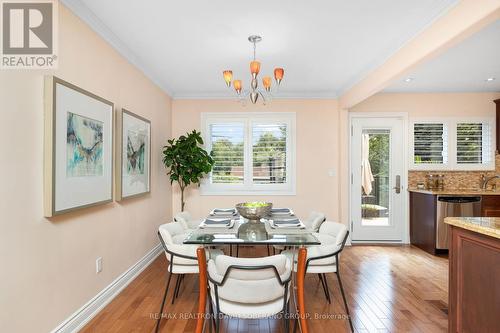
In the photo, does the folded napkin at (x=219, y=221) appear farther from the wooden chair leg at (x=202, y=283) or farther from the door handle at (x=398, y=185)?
the door handle at (x=398, y=185)

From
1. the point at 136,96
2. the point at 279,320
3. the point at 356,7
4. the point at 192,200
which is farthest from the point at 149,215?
the point at 356,7

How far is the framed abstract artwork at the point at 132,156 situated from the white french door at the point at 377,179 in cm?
333

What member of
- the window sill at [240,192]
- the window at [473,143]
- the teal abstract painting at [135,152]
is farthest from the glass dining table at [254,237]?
the window at [473,143]

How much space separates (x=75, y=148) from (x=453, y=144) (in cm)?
545

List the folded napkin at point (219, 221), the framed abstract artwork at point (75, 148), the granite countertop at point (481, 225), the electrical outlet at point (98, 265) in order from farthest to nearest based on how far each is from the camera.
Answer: the folded napkin at point (219, 221), the electrical outlet at point (98, 265), the framed abstract artwork at point (75, 148), the granite countertop at point (481, 225)

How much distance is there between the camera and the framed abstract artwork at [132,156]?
9.95 ft

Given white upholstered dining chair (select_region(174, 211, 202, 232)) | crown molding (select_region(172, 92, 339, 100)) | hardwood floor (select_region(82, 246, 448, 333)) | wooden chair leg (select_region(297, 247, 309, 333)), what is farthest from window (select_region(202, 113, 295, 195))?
wooden chair leg (select_region(297, 247, 309, 333))

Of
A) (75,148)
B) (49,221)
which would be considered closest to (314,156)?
(75,148)

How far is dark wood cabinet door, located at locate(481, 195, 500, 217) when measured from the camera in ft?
14.2

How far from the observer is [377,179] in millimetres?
5055

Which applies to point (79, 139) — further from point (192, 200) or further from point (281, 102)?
point (281, 102)

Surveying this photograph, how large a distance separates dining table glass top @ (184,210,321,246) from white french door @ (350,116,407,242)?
9.61ft

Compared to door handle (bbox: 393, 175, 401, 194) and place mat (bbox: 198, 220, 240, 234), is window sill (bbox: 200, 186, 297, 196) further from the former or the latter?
place mat (bbox: 198, 220, 240, 234)

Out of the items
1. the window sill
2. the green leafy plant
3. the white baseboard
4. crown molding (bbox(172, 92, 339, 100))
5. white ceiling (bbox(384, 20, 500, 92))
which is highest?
white ceiling (bbox(384, 20, 500, 92))
